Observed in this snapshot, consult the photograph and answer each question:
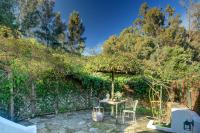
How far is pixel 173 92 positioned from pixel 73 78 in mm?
4354

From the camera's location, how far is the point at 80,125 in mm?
7898

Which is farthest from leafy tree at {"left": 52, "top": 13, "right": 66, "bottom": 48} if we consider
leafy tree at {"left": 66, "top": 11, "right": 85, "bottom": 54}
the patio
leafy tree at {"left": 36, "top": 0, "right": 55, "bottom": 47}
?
the patio

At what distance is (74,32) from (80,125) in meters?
23.8

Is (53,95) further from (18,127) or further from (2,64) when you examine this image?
(18,127)

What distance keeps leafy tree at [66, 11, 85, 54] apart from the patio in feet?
71.0

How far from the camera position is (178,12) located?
24.8 metres

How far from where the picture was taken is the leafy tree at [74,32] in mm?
30297

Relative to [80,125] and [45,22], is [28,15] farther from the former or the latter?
[80,125]

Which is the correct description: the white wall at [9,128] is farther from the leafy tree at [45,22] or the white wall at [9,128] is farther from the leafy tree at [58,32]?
the leafy tree at [58,32]

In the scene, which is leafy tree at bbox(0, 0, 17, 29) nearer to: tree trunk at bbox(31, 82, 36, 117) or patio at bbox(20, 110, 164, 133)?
tree trunk at bbox(31, 82, 36, 117)

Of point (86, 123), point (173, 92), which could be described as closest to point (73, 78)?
point (86, 123)

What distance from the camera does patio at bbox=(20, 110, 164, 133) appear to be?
23.9 feet

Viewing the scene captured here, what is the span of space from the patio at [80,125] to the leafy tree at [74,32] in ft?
71.0

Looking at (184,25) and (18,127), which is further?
(184,25)
